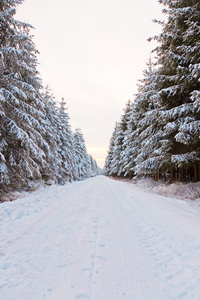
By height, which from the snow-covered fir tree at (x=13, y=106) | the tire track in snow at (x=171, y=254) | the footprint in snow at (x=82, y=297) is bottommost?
the footprint in snow at (x=82, y=297)

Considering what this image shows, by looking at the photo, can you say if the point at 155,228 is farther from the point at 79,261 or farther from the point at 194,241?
the point at 79,261

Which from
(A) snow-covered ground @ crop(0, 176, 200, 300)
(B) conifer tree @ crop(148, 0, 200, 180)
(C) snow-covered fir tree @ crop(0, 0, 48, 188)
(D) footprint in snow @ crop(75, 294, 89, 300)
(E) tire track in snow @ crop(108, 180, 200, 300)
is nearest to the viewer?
(D) footprint in snow @ crop(75, 294, 89, 300)

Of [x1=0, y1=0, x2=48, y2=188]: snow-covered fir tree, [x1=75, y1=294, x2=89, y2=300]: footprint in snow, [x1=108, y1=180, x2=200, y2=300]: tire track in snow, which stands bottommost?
[x1=75, y1=294, x2=89, y2=300]: footprint in snow

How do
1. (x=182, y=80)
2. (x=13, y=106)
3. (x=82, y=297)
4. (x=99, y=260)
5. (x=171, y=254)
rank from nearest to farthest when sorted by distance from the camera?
(x=82, y=297) → (x=99, y=260) → (x=171, y=254) → (x=182, y=80) → (x=13, y=106)

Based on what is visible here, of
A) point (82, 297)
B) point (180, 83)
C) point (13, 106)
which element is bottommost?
point (82, 297)

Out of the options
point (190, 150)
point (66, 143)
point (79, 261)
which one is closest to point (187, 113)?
point (190, 150)

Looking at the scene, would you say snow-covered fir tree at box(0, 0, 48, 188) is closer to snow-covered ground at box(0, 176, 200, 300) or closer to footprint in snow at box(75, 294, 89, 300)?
snow-covered ground at box(0, 176, 200, 300)

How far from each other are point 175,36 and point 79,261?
36.9 feet

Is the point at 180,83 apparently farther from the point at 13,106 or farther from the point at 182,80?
the point at 13,106

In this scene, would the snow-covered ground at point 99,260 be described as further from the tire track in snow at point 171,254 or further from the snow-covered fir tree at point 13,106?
the snow-covered fir tree at point 13,106

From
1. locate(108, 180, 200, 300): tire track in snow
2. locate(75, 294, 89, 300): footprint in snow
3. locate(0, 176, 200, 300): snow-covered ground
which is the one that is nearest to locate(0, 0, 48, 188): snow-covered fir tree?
locate(0, 176, 200, 300): snow-covered ground

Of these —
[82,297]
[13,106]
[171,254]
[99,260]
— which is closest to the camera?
[82,297]

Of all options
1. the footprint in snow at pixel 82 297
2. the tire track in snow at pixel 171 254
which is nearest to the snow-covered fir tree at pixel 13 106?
the tire track in snow at pixel 171 254

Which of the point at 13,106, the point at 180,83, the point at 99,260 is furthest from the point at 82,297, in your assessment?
the point at 180,83
